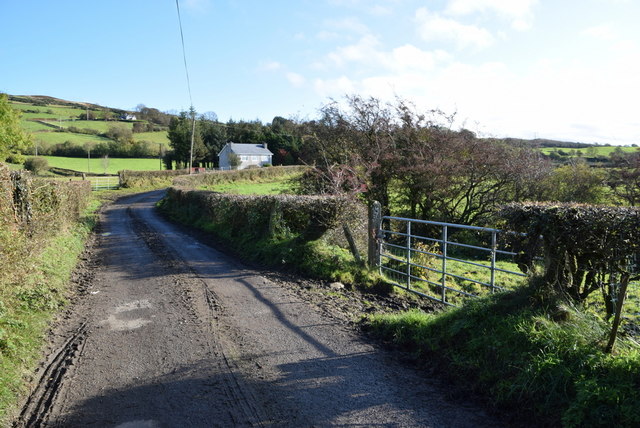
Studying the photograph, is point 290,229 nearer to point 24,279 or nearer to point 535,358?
point 24,279

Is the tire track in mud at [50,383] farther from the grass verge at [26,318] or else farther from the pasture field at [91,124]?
the pasture field at [91,124]

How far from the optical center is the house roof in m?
75.2

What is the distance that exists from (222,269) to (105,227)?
11.1 metres


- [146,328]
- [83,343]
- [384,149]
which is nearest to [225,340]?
[146,328]

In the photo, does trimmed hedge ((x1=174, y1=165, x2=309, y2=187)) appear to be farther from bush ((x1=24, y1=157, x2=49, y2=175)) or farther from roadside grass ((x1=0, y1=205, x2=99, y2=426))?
bush ((x1=24, y1=157, x2=49, y2=175))

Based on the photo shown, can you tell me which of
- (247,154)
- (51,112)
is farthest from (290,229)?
(51,112)

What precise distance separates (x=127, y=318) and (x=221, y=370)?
262cm

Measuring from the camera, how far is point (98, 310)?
676 cm

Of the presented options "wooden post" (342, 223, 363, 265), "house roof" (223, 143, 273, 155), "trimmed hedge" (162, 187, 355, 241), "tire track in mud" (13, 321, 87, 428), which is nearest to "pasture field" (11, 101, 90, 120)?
"house roof" (223, 143, 273, 155)

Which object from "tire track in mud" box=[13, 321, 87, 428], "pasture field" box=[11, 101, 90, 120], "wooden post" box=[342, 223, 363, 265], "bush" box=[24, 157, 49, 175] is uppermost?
"pasture field" box=[11, 101, 90, 120]

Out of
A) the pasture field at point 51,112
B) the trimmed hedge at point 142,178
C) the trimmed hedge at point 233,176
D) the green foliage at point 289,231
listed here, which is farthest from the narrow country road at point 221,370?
the pasture field at point 51,112

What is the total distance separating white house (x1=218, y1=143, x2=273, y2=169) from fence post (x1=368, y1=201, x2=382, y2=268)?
63.5 meters

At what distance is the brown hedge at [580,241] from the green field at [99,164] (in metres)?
66.8

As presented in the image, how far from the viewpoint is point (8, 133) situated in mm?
38750
